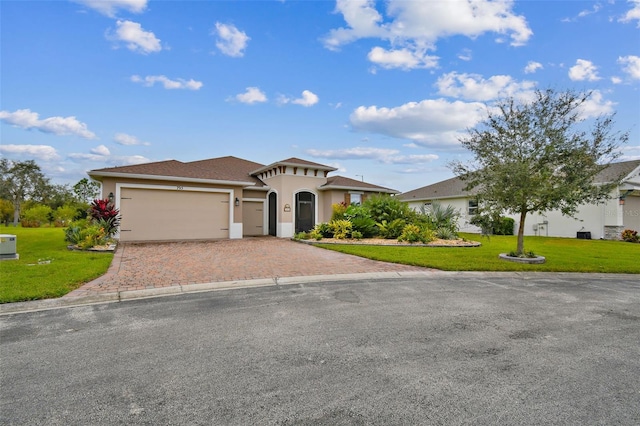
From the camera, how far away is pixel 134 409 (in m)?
2.50

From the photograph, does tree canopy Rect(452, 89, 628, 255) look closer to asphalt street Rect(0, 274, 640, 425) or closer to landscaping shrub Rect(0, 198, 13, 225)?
asphalt street Rect(0, 274, 640, 425)

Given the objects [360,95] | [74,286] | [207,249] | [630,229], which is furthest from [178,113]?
[630,229]

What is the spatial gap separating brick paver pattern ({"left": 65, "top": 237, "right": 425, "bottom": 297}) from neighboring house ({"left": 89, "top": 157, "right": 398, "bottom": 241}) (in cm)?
310

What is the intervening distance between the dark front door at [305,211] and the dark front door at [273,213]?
116cm

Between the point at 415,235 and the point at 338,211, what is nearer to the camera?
the point at 415,235

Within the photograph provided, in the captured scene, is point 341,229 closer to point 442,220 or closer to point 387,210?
point 387,210

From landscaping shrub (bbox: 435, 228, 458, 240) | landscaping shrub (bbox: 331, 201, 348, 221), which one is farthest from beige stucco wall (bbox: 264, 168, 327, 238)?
landscaping shrub (bbox: 435, 228, 458, 240)

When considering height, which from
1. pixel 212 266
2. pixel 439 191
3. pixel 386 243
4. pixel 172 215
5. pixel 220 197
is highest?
pixel 439 191

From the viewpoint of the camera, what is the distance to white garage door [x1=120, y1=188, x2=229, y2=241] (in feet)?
46.9

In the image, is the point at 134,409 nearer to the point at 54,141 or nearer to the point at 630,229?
the point at 54,141

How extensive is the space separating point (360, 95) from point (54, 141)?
15.4 metres

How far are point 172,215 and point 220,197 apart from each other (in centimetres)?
235

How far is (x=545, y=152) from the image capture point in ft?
31.0

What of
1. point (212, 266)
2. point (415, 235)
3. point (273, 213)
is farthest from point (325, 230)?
point (212, 266)
